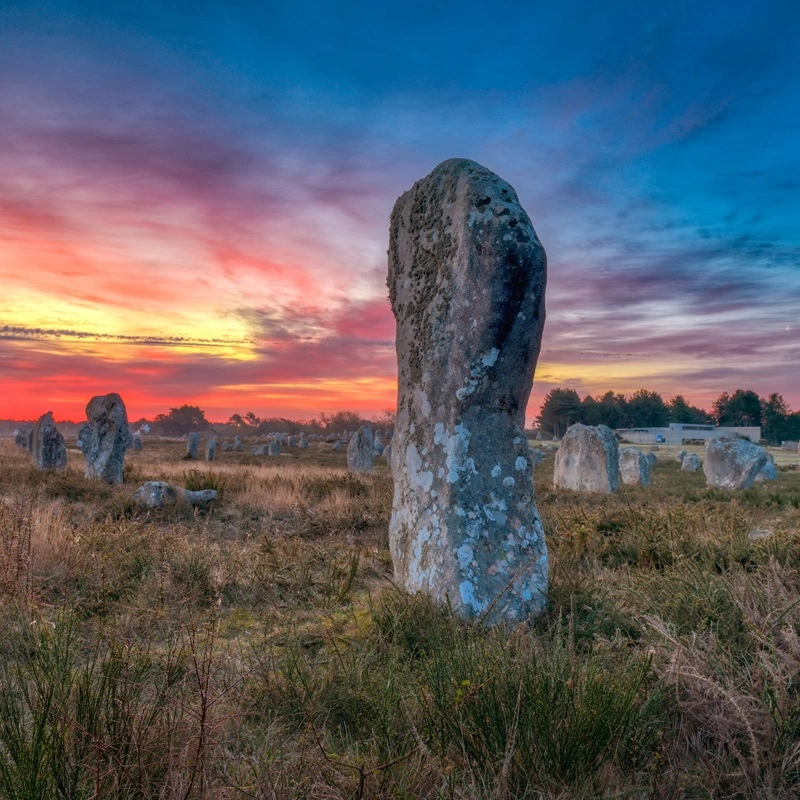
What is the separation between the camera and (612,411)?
9000 cm

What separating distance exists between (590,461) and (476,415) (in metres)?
13.2

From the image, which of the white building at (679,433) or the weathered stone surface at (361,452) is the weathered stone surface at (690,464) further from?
the white building at (679,433)

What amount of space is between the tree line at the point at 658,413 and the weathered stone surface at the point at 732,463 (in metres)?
62.4

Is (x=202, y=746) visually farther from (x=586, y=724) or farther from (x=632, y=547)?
(x=632, y=547)

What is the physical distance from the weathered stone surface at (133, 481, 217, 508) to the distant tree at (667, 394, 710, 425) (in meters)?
95.5

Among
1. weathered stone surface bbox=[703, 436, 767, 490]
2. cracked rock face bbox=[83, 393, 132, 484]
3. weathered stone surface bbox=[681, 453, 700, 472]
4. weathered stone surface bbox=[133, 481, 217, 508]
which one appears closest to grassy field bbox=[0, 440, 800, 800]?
weathered stone surface bbox=[133, 481, 217, 508]

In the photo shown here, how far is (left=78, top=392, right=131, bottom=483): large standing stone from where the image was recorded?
1417 cm

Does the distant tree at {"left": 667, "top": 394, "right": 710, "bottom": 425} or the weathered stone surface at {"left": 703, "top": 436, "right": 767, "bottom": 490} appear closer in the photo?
the weathered stone surface at {"left": 703, "top": 436, "right": 767, "bottom": 490}

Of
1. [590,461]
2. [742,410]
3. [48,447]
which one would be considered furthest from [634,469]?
[742,410]

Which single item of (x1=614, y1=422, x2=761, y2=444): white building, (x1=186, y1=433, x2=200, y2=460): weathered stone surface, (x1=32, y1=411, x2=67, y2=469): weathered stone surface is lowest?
(x1=614, y1=422, x2=761, y2=444): white building

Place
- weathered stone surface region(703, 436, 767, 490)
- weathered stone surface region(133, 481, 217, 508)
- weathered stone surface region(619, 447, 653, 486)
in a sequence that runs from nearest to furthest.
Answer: weathered stone surface region(133, 481, 217, 508) → weathered stone surface region(703, 436, 767, 490) → weathered stone surface region(619, 447, 653, 486)

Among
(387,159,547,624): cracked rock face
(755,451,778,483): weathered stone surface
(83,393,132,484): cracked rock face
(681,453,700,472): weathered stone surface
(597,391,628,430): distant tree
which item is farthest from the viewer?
(597,391,628,430): distant tree

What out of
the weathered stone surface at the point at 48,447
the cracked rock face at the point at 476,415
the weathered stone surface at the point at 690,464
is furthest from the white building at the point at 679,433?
the cracked rock face at the point at 476,415

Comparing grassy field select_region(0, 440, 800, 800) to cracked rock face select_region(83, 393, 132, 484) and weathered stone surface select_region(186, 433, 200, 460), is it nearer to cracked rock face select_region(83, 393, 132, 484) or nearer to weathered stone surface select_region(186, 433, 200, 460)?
cracked rock face select_region(83, 393, 132, 484)
